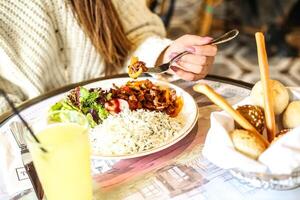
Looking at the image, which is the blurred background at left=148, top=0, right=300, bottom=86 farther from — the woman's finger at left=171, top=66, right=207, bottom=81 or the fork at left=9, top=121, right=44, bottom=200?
the fork at left=9, top=121, right=44, bottom=200

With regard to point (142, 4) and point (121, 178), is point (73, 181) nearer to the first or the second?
point (121, 178)

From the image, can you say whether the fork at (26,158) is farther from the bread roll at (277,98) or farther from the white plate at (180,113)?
the bread roll at (277,98)

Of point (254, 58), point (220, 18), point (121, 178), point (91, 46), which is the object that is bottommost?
point (254, 58)

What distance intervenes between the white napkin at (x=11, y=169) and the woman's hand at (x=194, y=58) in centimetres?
40

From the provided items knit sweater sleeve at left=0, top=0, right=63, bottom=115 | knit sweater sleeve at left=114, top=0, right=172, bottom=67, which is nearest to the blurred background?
knit sweater sleeve at left=114, top=0, right=172, bottom=67

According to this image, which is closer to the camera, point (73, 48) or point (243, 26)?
point (73, 48)

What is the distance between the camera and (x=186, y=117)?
865 millimetres

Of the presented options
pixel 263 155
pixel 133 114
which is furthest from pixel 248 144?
pixel 133 114

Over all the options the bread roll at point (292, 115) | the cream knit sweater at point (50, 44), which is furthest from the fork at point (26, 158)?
the bread roll at point (292, 115)

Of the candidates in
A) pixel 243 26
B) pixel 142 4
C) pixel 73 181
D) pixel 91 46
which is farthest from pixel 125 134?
pixel 243 26

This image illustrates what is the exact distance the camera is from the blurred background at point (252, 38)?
241cm

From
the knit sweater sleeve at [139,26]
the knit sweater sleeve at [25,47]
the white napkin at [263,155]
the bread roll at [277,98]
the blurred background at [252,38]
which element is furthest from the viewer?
the blurred background at [252,38]

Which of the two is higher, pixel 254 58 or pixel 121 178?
pixel 121 178

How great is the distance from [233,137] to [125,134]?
0.20 m
